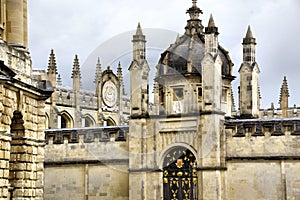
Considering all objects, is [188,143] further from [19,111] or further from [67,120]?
[67,120]

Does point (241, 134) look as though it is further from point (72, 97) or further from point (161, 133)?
point (72, 97)

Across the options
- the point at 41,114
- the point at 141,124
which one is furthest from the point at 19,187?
the point at 141,124

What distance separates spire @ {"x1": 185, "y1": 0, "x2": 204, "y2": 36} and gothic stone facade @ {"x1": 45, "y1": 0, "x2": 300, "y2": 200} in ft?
0.17

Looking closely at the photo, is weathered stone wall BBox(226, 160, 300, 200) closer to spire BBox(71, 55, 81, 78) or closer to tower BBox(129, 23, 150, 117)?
tower BBox(129, 23, 150, 117)

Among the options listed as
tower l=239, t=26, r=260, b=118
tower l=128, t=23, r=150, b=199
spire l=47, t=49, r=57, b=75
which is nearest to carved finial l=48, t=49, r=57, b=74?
spire l=47, t=49, r=57, b=75

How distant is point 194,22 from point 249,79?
375cm

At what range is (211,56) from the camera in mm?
30047

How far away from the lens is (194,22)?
33.7m

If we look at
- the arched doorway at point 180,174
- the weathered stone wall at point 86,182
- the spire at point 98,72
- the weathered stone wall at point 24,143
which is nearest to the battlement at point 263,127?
the arched doorway at point 180,174

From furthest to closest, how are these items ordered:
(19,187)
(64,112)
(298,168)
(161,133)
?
(64,112) < (161,133) < (298,168) < (19,187)

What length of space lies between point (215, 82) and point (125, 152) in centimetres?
505

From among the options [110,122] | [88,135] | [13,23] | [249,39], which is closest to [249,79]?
[249,39]

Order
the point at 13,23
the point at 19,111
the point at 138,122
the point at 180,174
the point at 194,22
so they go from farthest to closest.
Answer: the point at 194,22 < the point at 138,122 < the point at 180,174 < the point at 13,23 < the point at 19,111

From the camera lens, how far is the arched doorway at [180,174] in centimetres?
3052
